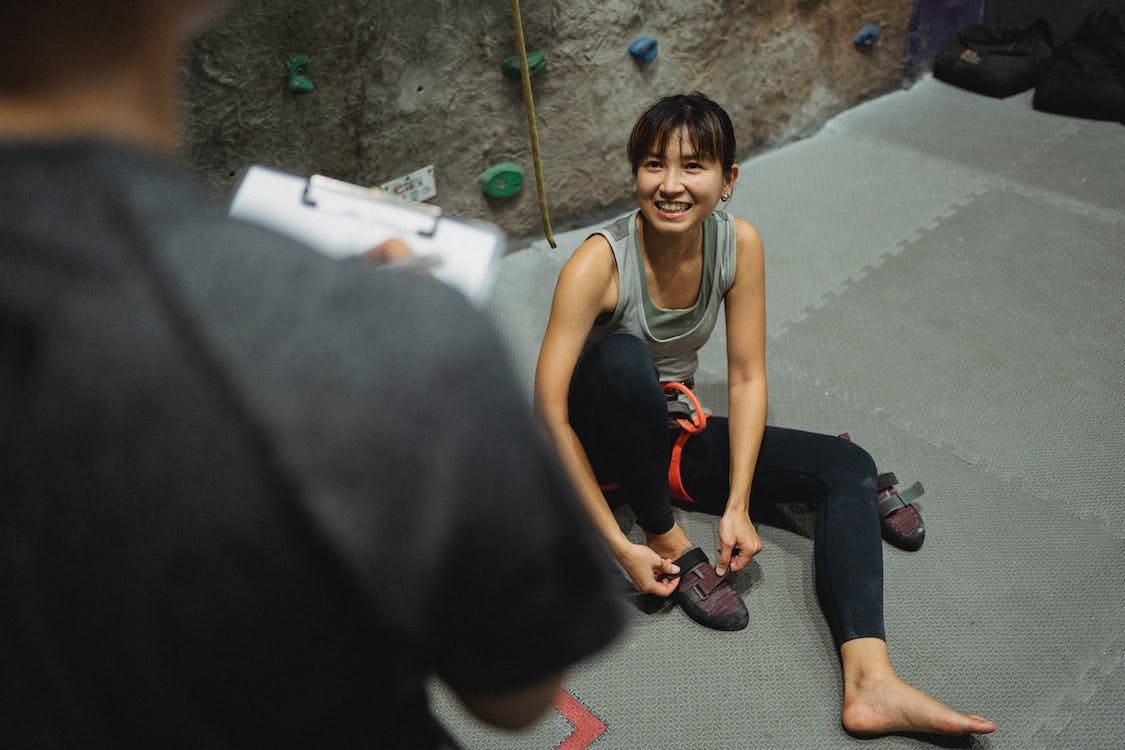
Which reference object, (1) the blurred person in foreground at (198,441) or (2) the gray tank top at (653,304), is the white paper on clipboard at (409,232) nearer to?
(1) the blurred person in foreground at (198,441)

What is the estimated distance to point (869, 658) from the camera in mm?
1594

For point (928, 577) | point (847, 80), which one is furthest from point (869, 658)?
point (847, 80)

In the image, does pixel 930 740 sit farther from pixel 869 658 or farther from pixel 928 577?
pixel 928 577

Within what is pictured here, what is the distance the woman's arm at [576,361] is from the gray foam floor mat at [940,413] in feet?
0.49

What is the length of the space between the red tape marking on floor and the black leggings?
0.36 meters

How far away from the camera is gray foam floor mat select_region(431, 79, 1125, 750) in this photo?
1.61 meters

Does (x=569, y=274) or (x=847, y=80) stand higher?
(x=569, y=274)

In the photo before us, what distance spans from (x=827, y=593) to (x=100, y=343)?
155cm

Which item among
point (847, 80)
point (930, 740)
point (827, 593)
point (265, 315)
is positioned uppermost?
point (265, 315)

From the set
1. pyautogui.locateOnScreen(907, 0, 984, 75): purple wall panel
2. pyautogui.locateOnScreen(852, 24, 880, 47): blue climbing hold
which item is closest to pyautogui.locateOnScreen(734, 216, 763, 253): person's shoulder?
pyautogui.locateOnScreen(852, 24, 880, 47): blue climbing hold

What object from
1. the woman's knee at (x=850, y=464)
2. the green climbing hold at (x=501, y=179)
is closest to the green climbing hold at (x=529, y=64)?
the green climbing hold at (x=501, y=179)

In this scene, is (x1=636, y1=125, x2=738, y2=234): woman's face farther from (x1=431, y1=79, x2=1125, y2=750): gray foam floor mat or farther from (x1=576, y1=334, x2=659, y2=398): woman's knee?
(x1=431, y1=79, x2=1125, y2=750): gray foam floor mat

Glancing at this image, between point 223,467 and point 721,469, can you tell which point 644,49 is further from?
point 223,467

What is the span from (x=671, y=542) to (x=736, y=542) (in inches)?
5.5
